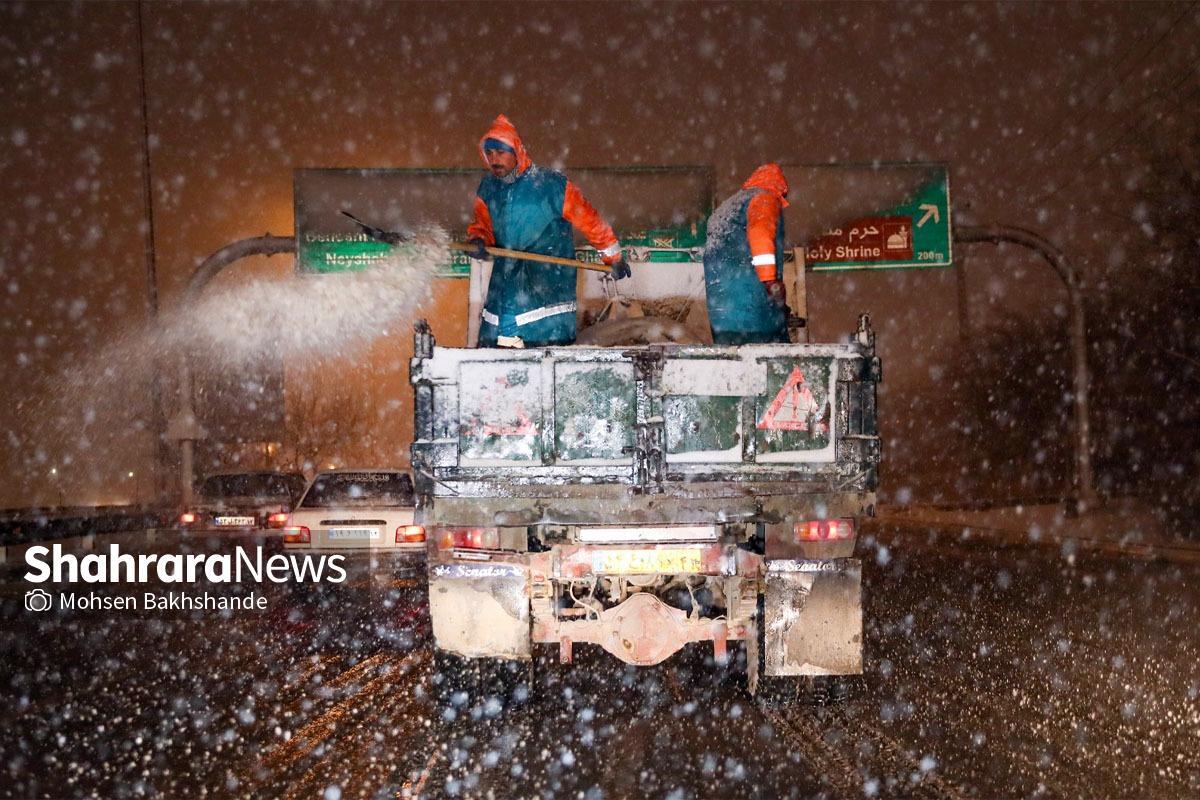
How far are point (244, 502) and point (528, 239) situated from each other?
27.7 feet

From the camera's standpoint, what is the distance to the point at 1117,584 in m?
13.1

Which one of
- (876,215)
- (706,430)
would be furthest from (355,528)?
(876,215)

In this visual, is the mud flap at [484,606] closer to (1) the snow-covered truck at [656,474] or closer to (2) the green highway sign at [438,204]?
(1) the snow-covered truck at [656,474]

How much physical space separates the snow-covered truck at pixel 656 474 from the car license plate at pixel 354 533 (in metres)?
5.67

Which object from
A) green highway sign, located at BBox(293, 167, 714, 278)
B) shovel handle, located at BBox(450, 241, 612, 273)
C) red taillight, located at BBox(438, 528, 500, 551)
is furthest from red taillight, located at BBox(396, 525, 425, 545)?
green highway sign, located at BBox(293, 167, 714, 278)

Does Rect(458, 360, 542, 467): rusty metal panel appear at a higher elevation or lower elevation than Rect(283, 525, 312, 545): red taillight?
higher

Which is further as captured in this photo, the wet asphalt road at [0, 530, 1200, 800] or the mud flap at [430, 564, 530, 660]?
the mud flap at [430, 564, 530, 660]

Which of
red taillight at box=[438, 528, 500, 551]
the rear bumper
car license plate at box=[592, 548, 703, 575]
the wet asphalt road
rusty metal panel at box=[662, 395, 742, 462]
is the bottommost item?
the wet asphalt road

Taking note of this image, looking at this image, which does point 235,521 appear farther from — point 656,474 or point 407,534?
point 656,474

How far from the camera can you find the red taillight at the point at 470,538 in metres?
6.45

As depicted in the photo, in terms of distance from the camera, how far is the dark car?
14.2 metres

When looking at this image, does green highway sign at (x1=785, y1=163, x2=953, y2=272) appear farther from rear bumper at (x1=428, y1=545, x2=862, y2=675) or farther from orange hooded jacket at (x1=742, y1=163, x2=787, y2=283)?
rear bumper at (x1=428, y1=545, x2=862, y2=675)

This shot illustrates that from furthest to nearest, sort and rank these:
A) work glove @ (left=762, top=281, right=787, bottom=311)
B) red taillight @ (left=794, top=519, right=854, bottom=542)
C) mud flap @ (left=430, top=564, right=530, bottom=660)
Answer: work glove @ (left=762, top=281, right=787, bottom=311) < mud flap @ (left=430, top=564, right=530, bottom=660) < red taillight @ (left=794, top=519, right=854, bottom=542)

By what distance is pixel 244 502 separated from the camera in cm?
1521
